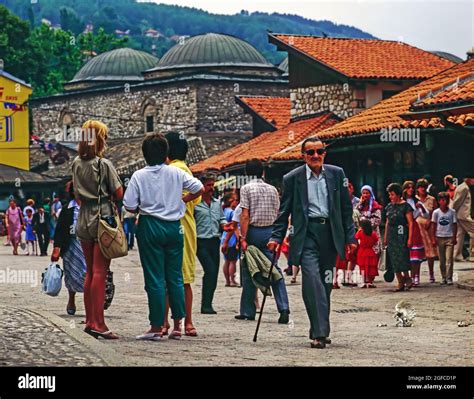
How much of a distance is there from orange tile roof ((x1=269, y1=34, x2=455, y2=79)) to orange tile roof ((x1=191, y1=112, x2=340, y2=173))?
5.57ft

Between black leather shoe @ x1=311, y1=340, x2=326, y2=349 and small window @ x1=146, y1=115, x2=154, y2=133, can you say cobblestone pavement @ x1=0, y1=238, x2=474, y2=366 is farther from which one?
small window @ x1=146, y1=115, x2=154, y2=133

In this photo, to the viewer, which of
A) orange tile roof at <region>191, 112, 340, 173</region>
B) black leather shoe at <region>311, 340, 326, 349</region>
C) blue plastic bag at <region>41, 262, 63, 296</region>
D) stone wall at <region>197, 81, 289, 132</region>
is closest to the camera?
black leather shoe at <region>311, 340, 326, 349</region>

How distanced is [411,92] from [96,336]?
20579mm

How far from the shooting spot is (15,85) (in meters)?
59.3

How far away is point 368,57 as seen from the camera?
37375mm

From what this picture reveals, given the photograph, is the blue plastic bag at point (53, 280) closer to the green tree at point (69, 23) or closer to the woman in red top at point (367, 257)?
the woman in red top at point (367, 257)

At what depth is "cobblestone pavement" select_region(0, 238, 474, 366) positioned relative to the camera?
9.73 meters

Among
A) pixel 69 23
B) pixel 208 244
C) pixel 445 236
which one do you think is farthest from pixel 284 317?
pixel 69 23

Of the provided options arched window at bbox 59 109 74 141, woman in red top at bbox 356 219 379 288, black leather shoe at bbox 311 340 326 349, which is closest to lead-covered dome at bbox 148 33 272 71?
arched window at bbox 59 109 74 141

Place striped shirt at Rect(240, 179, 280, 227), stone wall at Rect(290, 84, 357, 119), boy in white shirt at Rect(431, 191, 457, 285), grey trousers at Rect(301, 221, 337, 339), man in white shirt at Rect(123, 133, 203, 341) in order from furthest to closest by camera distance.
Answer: stone wall at Rect(290, 84, 357, 119) → boy in white shirt at Rect(431, 191, 457, 285) → striped shirt at Rect(240, 179, 280, 227) → man in white shirt at Rect(123, 133, 203, 341) → grey trousers at Rect(301, 221, 337, 339)

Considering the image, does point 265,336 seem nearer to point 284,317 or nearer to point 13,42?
point 284,317

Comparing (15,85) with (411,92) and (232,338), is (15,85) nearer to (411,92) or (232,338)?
(411,92)

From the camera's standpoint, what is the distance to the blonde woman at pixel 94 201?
36.9ft
